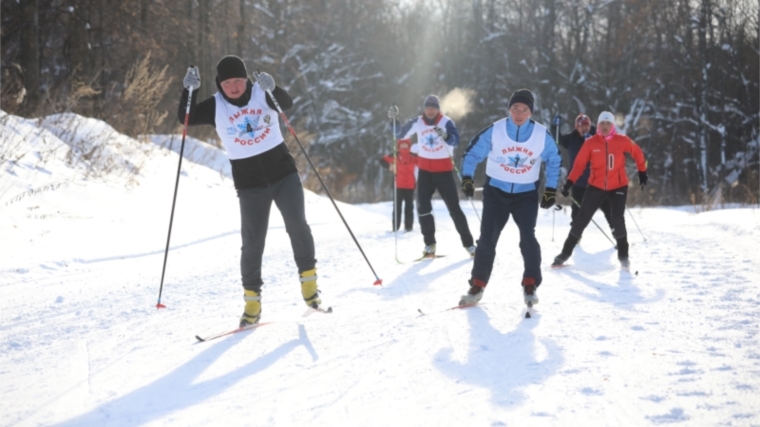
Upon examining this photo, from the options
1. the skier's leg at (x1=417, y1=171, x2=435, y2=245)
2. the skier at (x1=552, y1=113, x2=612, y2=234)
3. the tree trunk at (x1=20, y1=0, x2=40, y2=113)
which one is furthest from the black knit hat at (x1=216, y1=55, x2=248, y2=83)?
the tree trunk at (x1=20, y1=0, x2=40, y2=113)

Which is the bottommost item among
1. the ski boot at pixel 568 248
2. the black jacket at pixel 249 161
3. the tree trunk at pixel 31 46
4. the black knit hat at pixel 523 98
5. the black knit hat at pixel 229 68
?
the ski boot at pixel 568 248

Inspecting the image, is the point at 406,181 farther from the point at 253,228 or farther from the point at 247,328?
the point at 247,328

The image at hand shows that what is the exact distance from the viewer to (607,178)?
26.3 ft

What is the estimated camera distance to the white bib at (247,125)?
5.45 meters

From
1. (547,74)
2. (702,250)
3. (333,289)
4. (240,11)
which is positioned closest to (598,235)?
(702,250)

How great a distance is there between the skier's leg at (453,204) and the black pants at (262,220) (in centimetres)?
368

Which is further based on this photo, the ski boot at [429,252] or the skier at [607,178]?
the ski boot at [429,252]

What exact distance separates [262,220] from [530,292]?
211cm

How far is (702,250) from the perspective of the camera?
28.6 feet

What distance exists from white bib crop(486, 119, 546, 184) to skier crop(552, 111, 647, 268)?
205cm

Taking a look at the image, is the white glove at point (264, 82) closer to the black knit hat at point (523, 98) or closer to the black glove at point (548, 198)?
the black knit hat at point (523, 98)

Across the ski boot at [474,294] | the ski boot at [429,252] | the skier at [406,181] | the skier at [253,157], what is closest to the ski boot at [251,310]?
the skier at [253,157]

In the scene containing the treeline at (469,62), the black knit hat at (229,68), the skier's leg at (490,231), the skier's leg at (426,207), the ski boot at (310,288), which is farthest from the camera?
the treeline at (469,62)

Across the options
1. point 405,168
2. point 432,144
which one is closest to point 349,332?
point 432,144
